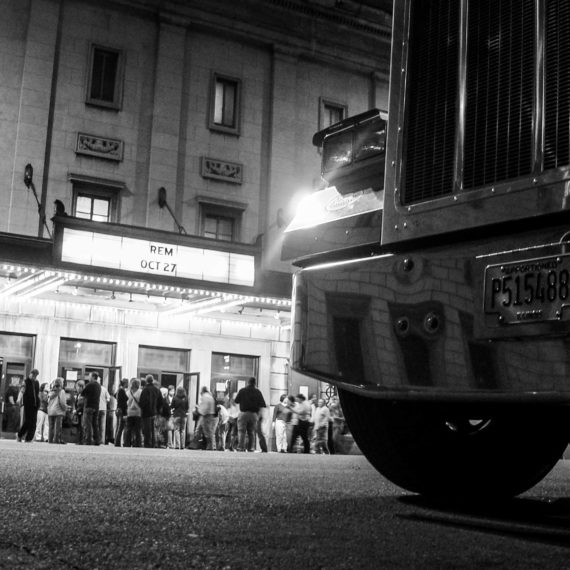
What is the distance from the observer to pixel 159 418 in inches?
790

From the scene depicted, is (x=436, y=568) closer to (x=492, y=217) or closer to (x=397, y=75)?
(x=492, y=217)

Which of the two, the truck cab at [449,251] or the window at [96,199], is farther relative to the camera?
the window at [96,199]

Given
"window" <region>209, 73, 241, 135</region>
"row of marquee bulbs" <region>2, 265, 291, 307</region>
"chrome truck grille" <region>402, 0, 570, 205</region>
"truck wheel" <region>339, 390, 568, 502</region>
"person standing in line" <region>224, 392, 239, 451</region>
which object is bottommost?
"person standing in line" <region>224, 392, 239, 451</region>

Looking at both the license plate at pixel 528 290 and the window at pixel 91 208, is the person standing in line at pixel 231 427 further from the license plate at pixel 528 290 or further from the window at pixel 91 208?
the license plate at pixel 528 290

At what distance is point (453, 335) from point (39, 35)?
73.5ft

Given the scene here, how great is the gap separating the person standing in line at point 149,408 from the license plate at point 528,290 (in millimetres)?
15582

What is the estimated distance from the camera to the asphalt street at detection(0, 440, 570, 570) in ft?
6.30

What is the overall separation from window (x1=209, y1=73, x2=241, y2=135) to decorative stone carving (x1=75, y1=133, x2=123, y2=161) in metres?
3.17

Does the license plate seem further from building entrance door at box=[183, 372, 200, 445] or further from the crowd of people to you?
building entrance door at box=[183, 372, 200, 445]

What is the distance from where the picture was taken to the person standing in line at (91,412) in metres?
18.2

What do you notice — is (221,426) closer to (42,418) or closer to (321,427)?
(321,427)

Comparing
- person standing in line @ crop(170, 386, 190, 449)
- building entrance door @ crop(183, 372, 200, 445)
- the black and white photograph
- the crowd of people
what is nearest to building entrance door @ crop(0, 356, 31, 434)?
→ the crowd of people

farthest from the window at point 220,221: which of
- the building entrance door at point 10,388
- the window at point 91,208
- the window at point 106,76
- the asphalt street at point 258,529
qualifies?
the asphalt street at point 258,529

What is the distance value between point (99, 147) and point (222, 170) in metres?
3.67
